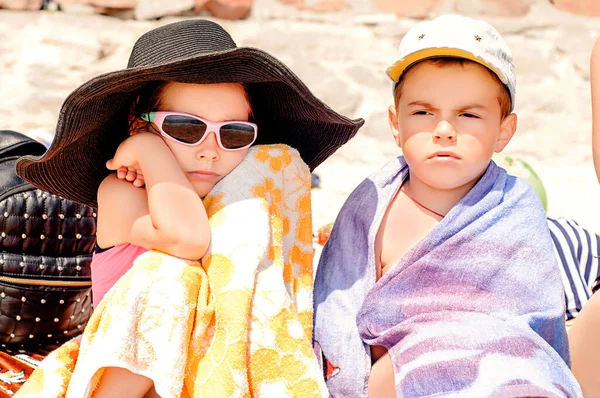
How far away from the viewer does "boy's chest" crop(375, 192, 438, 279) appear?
2129mm

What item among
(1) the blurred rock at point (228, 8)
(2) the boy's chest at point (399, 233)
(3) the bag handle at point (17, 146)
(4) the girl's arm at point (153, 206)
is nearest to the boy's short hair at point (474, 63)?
(2) the boy's chest at point (399, 233)

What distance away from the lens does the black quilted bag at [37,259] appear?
8.27 ft

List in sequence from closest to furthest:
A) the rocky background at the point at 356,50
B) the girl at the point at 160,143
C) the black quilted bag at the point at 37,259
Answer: the girl at the point at 160,143 → the black quilted bag at the point at 37,259 → the rocky background at the point at 356,50

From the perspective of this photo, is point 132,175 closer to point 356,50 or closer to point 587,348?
point 587,348

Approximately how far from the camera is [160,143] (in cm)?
200

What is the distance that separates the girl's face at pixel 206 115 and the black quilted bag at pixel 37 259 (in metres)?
0.74

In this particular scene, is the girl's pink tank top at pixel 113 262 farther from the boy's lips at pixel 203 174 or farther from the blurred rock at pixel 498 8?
the blurred rock at pixel 498 8

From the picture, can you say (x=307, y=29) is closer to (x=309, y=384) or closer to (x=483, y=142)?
(x=483, y=142)

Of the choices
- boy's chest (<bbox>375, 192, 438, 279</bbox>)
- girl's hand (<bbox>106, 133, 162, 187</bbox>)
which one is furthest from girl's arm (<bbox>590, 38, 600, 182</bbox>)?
girl's hand (<bbox>106, 133, 162, 187</bbox>)

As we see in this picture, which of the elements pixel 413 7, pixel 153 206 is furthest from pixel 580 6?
pixel 153 206

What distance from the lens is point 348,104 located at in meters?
5.65

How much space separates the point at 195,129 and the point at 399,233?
64cm

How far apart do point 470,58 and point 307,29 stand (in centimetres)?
363

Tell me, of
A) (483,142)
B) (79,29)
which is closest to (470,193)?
(483,142)
